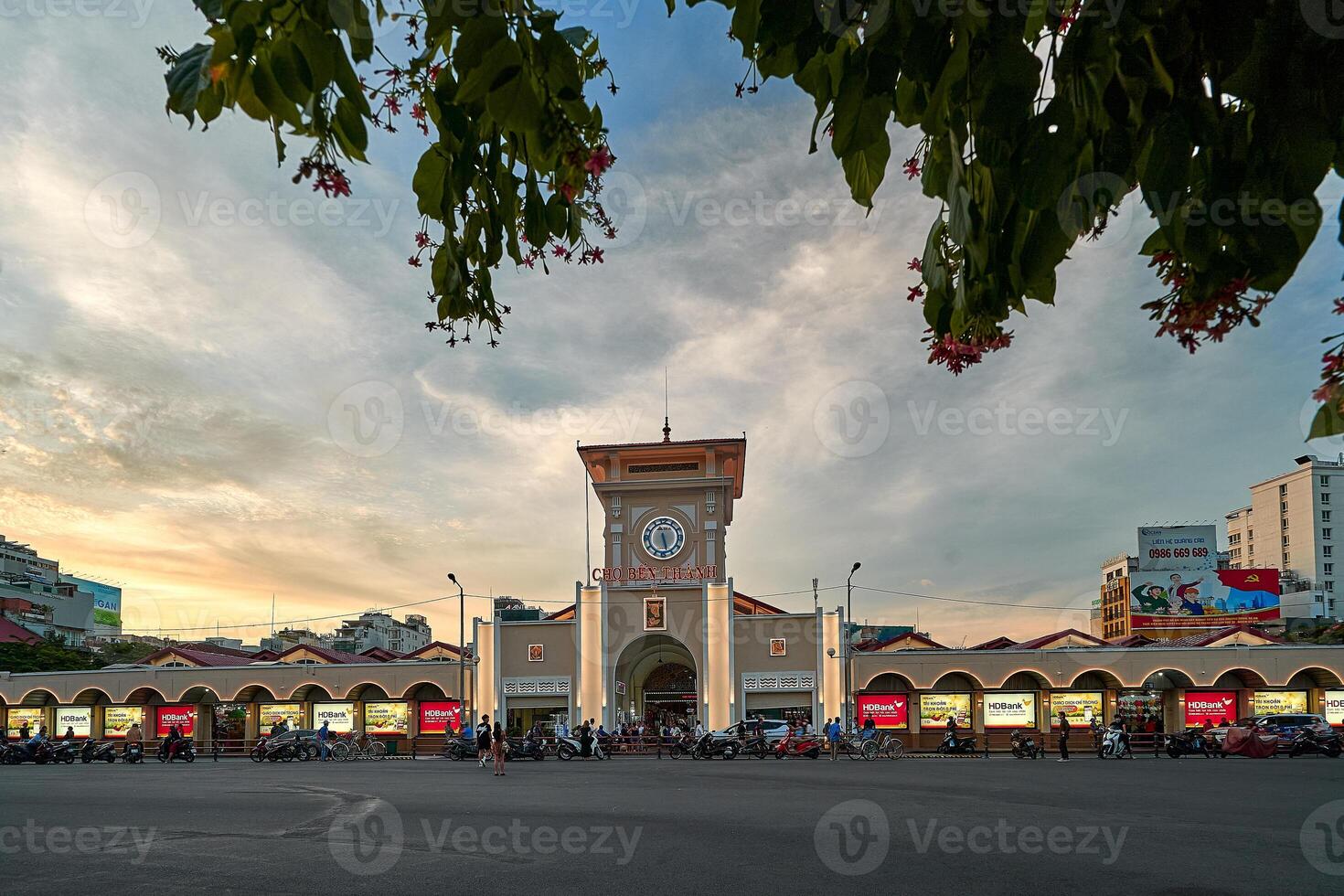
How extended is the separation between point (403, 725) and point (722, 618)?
13.6 meters

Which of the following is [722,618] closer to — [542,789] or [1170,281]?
[542,789]

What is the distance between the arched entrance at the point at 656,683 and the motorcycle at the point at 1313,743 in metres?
19.8

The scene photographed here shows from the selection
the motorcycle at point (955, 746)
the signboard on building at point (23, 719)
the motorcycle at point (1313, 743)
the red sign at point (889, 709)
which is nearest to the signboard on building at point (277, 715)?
the signboard on building at point (23, 719)

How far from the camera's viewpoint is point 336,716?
40.8 metres

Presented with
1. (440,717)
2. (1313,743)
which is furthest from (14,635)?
(1313,743)

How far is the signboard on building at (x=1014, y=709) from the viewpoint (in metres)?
36.7

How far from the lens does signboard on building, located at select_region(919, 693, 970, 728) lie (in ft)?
122

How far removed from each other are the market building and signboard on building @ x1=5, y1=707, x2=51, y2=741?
0.08 meters

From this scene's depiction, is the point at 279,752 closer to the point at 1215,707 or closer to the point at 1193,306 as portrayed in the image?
the point at 1215,707

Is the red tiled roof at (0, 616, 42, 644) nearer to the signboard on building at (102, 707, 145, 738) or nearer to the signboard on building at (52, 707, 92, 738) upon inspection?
the signboard on building at (52, 707, 92, 738)

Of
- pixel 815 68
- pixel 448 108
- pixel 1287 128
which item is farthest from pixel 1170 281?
pixel 448 108

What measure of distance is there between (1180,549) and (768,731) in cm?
3868

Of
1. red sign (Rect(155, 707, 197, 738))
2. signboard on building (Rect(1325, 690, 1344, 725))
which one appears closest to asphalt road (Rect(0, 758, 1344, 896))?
signboard on building (Rect(1325, 690, 1344, 725))

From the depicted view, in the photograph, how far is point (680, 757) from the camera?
32812 millimetres
